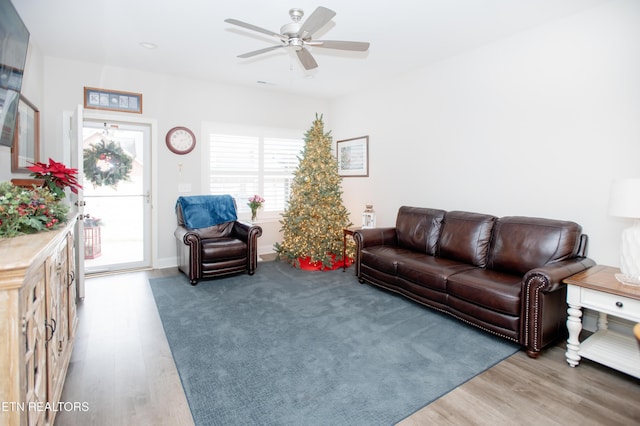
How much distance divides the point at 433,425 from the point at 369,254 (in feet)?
7.68

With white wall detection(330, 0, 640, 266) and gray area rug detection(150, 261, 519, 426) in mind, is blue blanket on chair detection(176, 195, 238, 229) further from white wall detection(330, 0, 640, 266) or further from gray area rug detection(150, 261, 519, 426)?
white wall detection(330, 0, 640, 266)

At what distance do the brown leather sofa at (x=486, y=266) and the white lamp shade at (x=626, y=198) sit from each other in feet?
1.72

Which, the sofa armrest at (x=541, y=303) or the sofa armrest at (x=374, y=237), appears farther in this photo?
the sofa armrest at (x=374, y=237)

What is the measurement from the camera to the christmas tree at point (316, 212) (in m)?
4.96

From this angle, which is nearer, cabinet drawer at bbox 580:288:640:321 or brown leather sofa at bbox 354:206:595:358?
cabinet drawer at bbox 580:288:640:321

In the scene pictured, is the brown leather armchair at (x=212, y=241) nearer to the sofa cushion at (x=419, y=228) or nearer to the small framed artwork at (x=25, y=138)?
the small framed artwork at (x=25, y=138)

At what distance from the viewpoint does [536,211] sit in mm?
3389

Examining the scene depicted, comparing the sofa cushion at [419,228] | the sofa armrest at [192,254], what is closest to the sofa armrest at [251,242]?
the sofa armrest at [192,254]

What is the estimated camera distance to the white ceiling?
2.93m

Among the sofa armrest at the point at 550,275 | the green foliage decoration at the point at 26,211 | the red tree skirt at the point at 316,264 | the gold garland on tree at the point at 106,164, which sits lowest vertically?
the red tree skirt at the point at 316,264

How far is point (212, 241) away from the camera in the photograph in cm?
451

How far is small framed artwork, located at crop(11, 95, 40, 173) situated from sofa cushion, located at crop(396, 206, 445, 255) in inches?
162

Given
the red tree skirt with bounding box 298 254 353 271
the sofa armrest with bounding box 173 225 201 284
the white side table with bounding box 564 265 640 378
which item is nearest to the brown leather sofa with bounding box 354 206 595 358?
the white side table with bounding box 564 265 640 378

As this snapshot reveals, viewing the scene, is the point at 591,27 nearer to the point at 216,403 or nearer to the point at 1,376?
the point at 216,403
